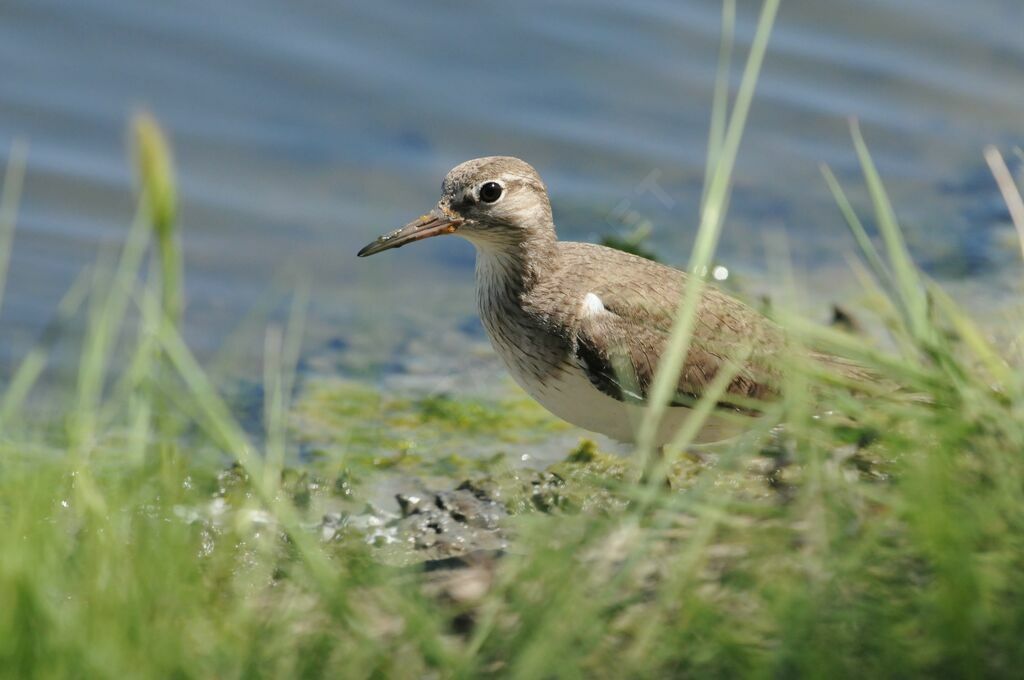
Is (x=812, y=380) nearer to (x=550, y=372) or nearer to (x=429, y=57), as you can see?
(x=550, y=372)

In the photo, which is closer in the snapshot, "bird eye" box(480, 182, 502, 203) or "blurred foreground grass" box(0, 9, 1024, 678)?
"blurred foreground grass" box(0, 9, 1024, 678)

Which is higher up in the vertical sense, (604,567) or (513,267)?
(604,567)

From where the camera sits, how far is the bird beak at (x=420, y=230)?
18.5 ft

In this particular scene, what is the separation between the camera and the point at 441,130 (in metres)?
8.47

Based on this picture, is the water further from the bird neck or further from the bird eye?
the bird eye

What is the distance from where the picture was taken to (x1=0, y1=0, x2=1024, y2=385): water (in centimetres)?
763

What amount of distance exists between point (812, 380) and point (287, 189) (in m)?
5.32

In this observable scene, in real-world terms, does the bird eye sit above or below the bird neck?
above

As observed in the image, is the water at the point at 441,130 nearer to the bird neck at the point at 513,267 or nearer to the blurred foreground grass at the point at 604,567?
the bird neck at the point at 513,267

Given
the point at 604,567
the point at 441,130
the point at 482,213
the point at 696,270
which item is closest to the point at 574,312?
the point at 482,213

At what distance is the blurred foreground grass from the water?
368cm

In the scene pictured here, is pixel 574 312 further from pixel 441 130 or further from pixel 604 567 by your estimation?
pixel 441 130

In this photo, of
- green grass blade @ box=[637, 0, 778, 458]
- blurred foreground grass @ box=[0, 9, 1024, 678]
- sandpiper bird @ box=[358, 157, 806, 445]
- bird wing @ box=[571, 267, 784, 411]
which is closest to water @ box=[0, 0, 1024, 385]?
sandpiper bird @ box=[358, 157, 806, 445]

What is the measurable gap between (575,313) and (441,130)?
3405mm
